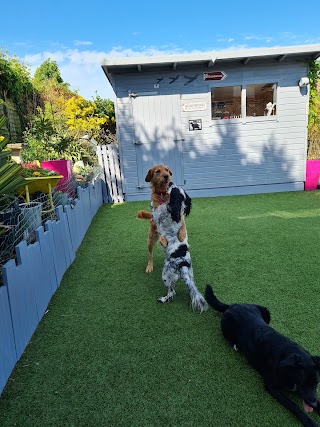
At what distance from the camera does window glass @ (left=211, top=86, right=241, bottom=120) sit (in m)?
7.54

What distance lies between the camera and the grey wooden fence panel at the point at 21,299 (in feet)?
6.53

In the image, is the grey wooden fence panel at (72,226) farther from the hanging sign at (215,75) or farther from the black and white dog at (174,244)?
the hanging sign at (215,75)

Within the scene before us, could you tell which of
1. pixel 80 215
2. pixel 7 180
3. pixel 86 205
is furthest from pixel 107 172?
pixel 7 180

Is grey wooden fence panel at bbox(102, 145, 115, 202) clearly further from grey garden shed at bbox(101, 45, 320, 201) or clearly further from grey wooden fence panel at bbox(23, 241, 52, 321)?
grey wooden fence panel at bbox(23, 241, 52, 321)

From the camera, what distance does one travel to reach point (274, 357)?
173 centimetres

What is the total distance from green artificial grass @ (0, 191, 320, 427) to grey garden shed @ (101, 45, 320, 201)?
3.69 m

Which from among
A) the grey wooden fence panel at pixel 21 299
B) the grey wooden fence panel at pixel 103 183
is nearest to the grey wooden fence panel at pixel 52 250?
the grey wooden fence panel at pixel 21 299

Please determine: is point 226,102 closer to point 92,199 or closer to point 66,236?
point 92,199

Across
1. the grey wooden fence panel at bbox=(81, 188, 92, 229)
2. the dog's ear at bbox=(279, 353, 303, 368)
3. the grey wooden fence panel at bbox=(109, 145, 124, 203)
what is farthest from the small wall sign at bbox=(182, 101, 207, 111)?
the dog's ear at bbox=(279, 353, 303, 368)

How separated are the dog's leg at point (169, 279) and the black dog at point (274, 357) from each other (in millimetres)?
639

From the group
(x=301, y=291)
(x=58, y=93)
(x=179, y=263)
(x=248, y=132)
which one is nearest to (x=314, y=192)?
(x=248, y=132)

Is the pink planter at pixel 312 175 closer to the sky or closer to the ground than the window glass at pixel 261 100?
closer to the ground

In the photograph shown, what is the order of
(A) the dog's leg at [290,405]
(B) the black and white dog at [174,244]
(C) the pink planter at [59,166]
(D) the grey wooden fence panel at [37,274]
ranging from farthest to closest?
(C) the pink planter at [59,166] < (B) the black and white dog at [174,244] < (D) the grey wooden fence panel at [37,274] < (A) the dog's leg at [290,405]

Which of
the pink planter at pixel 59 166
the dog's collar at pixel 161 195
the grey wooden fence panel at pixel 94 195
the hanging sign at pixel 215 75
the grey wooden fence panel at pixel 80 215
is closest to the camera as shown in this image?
the dog's collar at pixel 161 195
